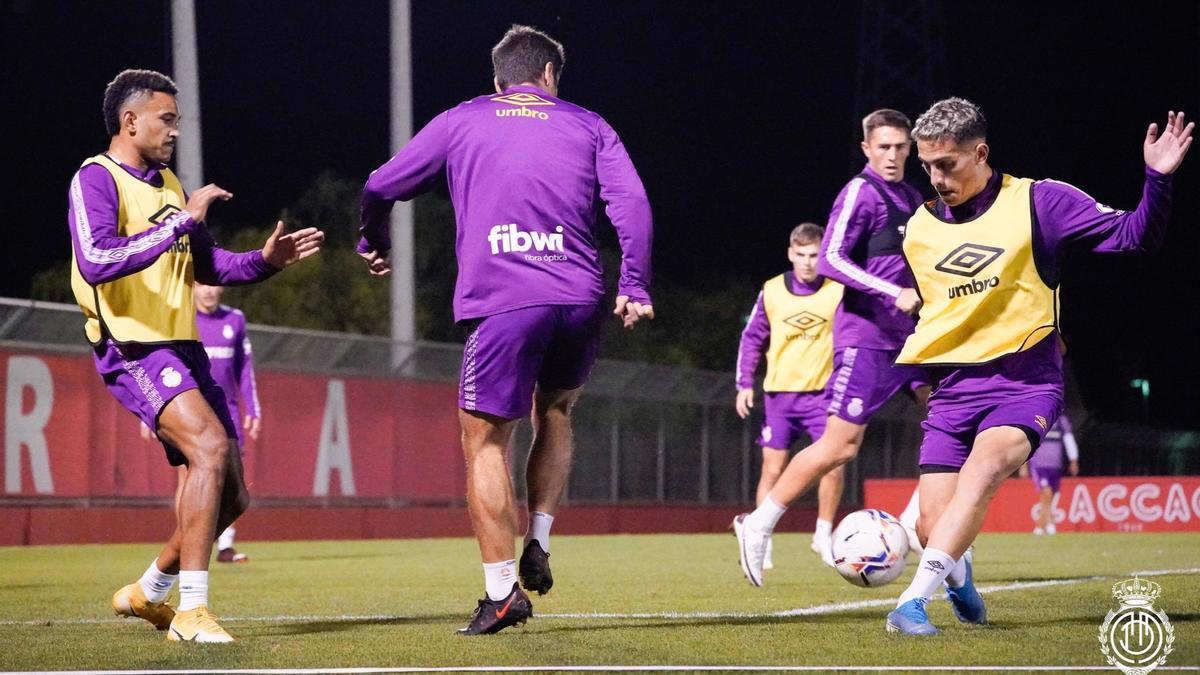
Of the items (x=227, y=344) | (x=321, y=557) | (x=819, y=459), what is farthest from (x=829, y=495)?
(x=321, y=557)

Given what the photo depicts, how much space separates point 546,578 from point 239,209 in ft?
193

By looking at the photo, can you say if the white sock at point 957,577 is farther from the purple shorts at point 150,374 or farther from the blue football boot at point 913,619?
the purple shorts at point 150,374

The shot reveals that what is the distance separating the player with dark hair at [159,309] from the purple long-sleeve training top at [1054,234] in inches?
104

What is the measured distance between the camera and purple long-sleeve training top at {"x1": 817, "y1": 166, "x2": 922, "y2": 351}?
934 centimetres

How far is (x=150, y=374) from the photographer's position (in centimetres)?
661

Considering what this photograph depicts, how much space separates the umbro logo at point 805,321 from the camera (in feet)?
45.7

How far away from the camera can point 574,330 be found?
659cm

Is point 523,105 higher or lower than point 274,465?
higher

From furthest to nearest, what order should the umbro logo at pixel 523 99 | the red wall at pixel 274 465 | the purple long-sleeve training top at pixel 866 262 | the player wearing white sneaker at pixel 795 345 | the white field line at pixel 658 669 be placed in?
the red wall at pixel 274 465
the player wearing white sneaker at pixel 795 345
the purple long-sleeve training top at pixel 866 262
the umbro logo at pixel 523 99
the white field line at pixel 658 669

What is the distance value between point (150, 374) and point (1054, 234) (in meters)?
3.45

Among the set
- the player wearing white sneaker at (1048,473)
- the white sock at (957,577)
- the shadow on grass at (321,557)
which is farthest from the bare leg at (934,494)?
the player wearing white sneaker at (1048,473)

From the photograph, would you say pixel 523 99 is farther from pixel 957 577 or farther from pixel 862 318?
pixel 862 318

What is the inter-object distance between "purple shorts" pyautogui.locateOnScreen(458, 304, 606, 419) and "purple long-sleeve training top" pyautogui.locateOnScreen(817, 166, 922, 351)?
3050 millimetres

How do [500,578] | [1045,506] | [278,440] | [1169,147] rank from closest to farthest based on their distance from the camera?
1. [1169,147]
2. [500,578]
3. [278,440]
4. [1045,506]
